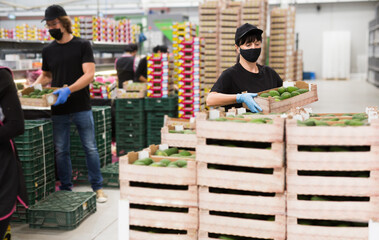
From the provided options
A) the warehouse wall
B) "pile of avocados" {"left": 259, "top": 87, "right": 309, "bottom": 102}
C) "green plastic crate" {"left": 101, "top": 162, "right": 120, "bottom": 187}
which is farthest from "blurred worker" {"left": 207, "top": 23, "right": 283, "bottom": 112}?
the warehouse wall

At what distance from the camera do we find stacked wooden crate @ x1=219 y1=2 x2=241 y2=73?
8883 mm

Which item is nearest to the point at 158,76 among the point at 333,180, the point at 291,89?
the point at 291,89

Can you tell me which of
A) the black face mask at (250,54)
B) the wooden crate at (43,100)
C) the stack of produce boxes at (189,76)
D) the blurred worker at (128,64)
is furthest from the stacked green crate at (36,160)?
the blurred worker at (128,64)

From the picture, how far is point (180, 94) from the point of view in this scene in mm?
6895

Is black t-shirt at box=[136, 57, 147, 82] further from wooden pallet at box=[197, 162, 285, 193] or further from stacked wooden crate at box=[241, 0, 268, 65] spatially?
wooden pallet at box=[197, 162, 285, 193]

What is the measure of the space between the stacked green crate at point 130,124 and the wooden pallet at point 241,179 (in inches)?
186

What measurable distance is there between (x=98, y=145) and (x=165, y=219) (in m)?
3.66

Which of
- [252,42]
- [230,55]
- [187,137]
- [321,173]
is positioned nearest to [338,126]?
[321,173]

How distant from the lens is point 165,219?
2.21m

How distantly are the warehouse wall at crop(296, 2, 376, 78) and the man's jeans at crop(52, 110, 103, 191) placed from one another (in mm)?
22322

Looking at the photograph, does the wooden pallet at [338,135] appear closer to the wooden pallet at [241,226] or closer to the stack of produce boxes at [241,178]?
the stack of produce boxes at [241,178]

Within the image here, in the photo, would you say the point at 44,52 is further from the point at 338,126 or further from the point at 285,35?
the point at 285,35

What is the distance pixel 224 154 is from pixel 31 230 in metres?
2.67

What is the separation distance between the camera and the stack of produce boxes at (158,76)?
6828mm
